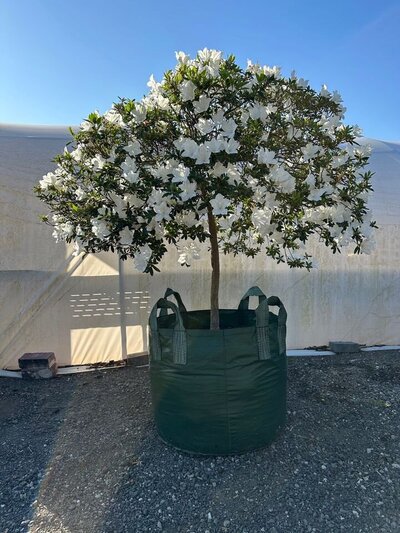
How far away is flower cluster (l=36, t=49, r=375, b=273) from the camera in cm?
159

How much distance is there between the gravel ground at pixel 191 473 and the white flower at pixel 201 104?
1.69m

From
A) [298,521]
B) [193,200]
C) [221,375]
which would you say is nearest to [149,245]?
[193,200]

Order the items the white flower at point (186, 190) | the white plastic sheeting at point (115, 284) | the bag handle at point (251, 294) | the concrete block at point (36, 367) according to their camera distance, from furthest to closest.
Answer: the white plastic sheeting at point (115, 284) < the concrete block at point (36, 367) < the bag handle at point (251, 294) < the white flower at point (186, 190)

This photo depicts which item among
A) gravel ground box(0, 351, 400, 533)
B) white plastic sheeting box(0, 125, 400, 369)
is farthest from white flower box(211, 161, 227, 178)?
white plastic sheeting box(0, 125, 400, 369)

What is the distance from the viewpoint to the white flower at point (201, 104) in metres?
1.60

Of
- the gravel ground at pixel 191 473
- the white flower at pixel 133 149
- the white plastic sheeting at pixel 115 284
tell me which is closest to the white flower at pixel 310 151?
the white flower at pixel 133 149

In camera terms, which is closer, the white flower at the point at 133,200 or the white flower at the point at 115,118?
the white flower at the point at 133,200

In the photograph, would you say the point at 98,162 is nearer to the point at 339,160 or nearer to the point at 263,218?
the point at 263,218

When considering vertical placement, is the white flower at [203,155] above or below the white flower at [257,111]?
below

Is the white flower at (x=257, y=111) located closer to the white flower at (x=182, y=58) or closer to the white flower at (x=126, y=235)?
the white flower at (x=182, y=58)

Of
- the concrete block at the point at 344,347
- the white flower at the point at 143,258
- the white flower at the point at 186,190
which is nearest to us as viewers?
the white flower at the point at 186,190

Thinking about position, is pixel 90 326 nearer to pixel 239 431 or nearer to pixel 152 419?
pixel 152 419

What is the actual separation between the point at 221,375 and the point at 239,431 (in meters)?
0.32

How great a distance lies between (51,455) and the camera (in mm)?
2090
